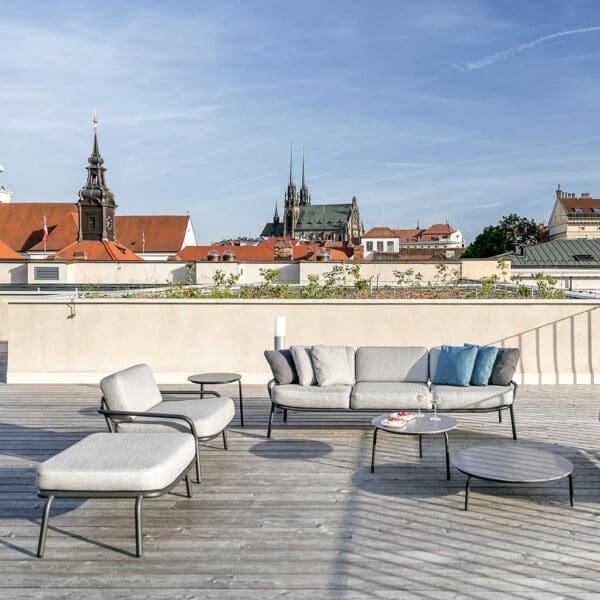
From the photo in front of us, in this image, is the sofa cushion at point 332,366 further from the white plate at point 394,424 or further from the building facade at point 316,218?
the building facade at point 316,218

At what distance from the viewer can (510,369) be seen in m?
5.34

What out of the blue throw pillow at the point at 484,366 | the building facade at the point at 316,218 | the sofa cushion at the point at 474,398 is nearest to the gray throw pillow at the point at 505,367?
the blue throw pillow at the point at 484,366

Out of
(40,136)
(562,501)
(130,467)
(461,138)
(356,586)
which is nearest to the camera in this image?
(356,586)

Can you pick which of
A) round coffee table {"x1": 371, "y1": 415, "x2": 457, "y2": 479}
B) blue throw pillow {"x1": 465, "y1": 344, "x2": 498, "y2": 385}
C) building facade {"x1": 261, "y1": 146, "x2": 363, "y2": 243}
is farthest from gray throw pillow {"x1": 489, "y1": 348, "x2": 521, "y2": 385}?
building facade {"x1": 261, "y1": 146, "x2": 363, "y2": 243}

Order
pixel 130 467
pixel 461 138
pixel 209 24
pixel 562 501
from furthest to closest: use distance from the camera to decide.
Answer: pixel 461 138 → pixel 209 24 → pixel 562 501 → pixel 130 467

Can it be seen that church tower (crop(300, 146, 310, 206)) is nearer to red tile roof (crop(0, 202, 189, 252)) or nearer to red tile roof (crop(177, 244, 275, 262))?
red tile roof (crop(0, 202, 189, 252))

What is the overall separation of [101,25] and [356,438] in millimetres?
9472

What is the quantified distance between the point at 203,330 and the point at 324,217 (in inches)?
3763

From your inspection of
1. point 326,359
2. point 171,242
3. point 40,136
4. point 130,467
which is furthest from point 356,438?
point 171,242

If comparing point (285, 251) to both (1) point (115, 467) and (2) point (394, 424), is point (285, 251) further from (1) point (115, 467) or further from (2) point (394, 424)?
(1) point (115, 467)

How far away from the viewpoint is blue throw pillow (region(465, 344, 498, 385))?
5.37 meters

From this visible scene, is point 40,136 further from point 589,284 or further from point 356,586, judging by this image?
point 356,586

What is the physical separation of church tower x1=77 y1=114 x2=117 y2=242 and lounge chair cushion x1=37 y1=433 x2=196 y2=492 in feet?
153

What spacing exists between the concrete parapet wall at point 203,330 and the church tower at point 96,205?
4138 centimetres
